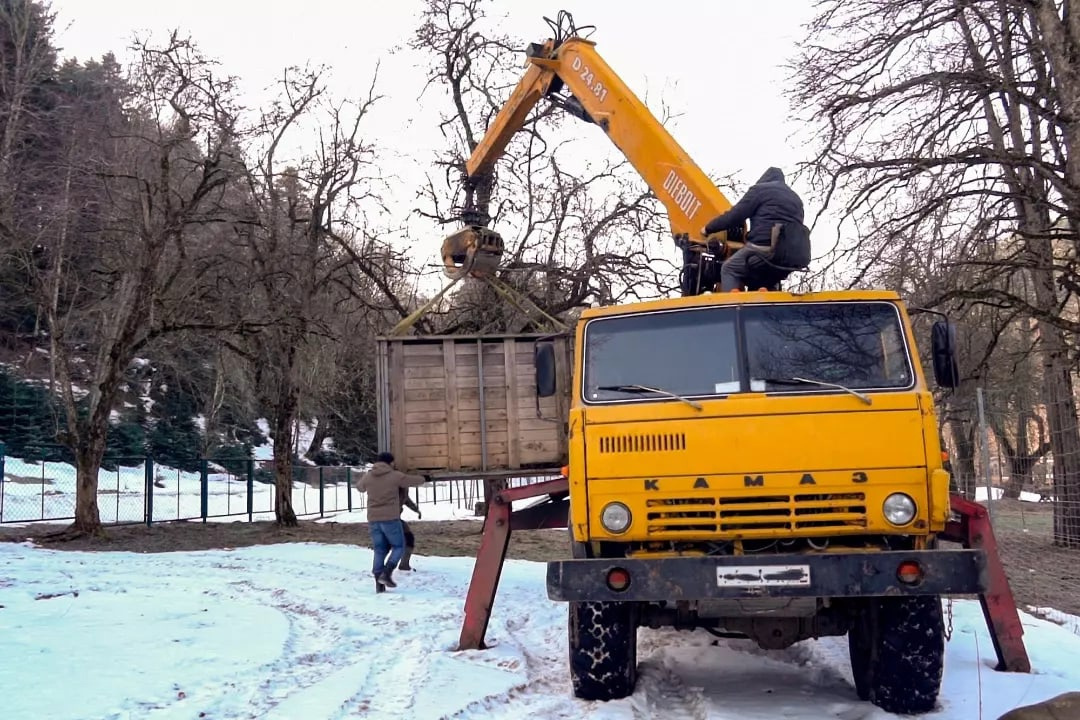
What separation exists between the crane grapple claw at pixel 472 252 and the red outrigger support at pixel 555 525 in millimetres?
4174

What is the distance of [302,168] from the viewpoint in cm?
2002

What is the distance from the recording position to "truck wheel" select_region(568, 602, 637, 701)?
6109 millimetres

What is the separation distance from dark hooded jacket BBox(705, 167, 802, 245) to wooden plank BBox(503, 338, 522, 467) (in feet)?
12.3

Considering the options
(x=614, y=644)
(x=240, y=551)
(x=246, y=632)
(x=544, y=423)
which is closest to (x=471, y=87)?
(x=240, y=551)

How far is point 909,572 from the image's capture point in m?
5.46

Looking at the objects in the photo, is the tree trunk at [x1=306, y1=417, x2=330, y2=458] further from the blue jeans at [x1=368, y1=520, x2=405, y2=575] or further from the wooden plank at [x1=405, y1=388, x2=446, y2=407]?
the wooden plank at [x1=405, y1=388, x2=446, y2=407]

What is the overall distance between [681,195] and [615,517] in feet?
13.7

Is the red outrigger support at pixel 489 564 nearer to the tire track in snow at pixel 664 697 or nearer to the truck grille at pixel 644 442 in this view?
the tire track in snow at pixel 664 697

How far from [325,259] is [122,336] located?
175 inches

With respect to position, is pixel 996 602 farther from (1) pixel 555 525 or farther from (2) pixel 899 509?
(1) pixel 555 525

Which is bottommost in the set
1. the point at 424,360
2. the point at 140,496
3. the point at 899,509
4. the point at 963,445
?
the point at 899,509

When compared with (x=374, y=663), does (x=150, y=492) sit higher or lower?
higher

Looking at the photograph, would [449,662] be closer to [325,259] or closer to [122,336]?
[122,336]

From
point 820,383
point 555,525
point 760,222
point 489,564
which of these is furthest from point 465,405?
point 820,383
